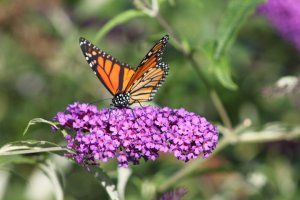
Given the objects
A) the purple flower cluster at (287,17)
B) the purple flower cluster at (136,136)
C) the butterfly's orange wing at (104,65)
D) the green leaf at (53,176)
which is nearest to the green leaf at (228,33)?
the butterfly's orange wing at (104,65)

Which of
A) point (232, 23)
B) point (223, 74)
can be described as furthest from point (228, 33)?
point (223, 74)

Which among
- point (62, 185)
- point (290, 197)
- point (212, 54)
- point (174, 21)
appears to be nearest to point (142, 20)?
point (174, 21)

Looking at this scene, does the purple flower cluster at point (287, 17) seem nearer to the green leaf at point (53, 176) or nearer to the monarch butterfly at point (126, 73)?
the monarch butterfly at point (126, 73)

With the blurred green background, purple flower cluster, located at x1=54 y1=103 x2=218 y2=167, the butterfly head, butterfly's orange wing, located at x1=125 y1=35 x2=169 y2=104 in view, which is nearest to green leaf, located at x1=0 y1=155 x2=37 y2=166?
purple flower cluster, located at x1=54 y1=103 x2=218 y2=167

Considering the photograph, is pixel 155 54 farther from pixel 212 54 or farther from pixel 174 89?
pixel 174 89

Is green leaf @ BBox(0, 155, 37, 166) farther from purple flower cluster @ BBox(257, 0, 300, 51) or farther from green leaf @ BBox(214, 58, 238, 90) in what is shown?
purple flower cluster @ BBox(257, 0, 300, 51)

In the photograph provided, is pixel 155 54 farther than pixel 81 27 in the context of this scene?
No

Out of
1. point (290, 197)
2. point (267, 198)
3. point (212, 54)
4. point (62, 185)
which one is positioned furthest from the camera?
point (290, 197)
